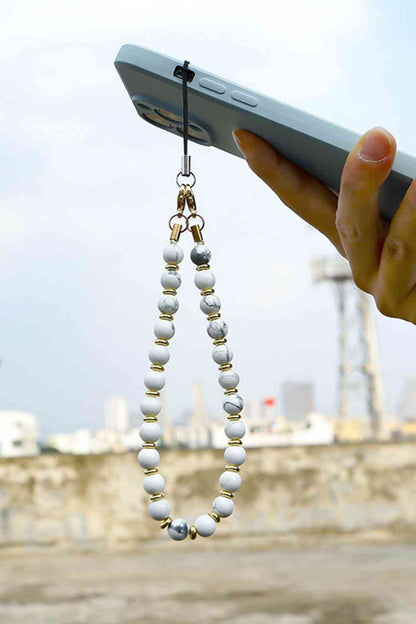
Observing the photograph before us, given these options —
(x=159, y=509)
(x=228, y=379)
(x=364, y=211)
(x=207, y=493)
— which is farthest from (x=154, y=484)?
(x=207, y=493)

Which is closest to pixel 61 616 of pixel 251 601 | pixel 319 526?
pixel 251 601

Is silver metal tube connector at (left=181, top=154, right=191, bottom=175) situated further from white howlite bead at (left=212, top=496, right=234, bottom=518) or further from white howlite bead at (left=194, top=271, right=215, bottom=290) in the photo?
white howlite bead at (left=212, top=496, right=234, bottom=518)

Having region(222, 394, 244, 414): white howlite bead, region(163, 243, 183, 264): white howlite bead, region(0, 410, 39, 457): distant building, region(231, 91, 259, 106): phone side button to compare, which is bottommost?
region(222, 394, 244, 414): white howlite bead

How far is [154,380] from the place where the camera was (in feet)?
2.83

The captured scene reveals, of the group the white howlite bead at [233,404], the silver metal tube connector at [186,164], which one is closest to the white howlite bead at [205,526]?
the white howlite bead at [233,404]

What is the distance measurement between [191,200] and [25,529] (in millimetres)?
4358

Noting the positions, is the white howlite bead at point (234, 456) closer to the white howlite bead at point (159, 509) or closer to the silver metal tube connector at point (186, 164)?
the white howlite bead at point (159, 509)

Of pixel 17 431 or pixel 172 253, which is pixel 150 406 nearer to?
pixel 172 253

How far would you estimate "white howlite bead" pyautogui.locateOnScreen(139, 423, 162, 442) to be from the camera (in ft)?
2.75

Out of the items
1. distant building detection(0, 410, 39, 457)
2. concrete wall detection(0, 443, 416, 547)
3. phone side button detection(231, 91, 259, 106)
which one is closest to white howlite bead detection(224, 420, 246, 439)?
phone side button detection(231, 91, 259, 106)

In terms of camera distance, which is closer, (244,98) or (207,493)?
(244,98)

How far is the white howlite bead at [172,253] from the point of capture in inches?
34.0

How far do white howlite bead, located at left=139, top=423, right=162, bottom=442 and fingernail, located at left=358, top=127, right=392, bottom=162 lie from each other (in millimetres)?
333

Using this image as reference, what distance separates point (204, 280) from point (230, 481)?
0.21 metres
